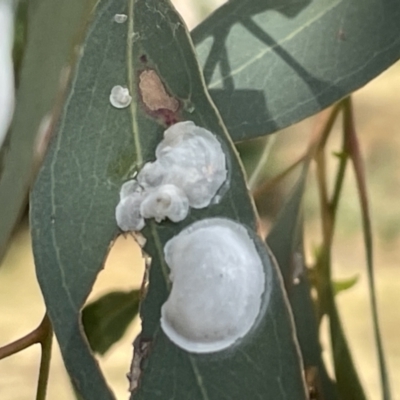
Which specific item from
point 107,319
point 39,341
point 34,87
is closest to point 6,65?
point 34,87

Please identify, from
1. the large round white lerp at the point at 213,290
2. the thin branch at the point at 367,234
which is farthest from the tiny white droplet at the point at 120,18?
the thin branch at the point at 367,234

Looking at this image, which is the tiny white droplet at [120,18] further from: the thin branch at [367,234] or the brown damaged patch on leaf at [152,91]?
the thin branch at [367,234]

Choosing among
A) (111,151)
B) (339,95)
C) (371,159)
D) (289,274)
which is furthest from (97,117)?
(371,159)

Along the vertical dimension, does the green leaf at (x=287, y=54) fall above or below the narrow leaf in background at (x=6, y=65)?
below

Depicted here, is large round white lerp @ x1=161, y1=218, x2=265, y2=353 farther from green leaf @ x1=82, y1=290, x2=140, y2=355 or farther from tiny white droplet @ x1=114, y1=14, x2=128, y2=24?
green leaf @ x1=82, y1=290, x2=140, y2=355

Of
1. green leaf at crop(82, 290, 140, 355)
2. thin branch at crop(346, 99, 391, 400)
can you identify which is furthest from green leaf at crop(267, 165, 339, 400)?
green leaf at crop(82, 290, 140, 355)

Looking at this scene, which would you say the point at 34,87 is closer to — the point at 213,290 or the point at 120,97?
the point at 120,97

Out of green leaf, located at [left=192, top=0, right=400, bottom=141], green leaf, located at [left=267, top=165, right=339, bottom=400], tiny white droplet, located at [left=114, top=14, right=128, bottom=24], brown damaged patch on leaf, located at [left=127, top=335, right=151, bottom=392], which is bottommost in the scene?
green leaf, located at [left=267, top=165, right=339, bottom=400]

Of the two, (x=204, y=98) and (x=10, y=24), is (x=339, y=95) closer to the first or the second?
(x=204, y=98)
